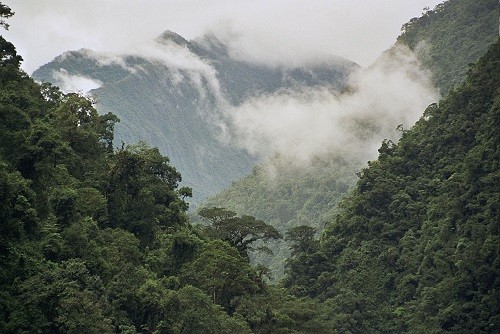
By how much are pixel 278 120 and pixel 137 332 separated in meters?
154

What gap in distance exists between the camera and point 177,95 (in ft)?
580

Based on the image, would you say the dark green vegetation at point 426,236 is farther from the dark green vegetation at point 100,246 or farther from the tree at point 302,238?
the dark green vegetation at point 100,246

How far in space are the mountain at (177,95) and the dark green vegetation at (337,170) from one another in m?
31.4

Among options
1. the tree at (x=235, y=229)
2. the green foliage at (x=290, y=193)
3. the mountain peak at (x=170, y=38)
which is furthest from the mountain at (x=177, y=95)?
the tree at (x=235, y=229)

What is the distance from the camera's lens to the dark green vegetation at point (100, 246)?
84.5ft

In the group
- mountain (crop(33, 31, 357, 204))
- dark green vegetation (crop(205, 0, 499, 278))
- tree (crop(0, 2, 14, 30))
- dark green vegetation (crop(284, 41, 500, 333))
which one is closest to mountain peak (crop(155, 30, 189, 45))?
mountain (crop(33, 31, 357, 204))

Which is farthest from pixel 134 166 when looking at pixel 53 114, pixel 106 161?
pixel 53 114

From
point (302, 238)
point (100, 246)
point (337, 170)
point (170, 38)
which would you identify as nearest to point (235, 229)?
point (302, 238)

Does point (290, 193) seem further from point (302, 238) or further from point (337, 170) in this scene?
point (302, 238)

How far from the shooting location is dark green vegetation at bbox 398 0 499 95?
318 ft

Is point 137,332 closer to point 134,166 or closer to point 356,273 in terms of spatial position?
point 134,166

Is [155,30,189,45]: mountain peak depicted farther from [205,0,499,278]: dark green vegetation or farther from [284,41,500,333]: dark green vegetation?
[284,41,500,333]: dark green vegetation

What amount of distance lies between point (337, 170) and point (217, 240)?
72.9 m

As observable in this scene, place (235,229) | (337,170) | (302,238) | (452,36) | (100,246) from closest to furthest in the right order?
(100,246), (235,229), (302,238), (452,36), (337,170)
